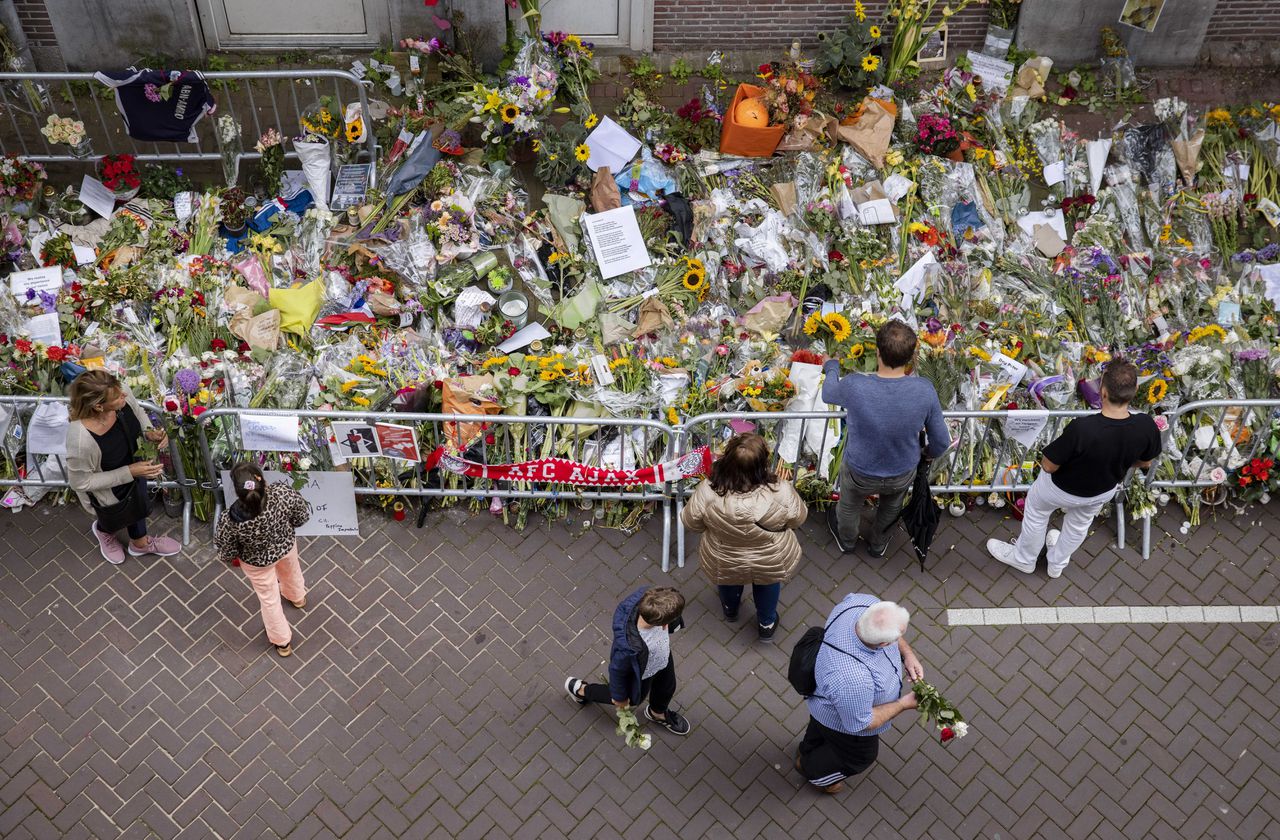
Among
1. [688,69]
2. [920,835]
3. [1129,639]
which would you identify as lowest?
[920,835]

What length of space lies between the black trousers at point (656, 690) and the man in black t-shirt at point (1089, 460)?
2.58 m

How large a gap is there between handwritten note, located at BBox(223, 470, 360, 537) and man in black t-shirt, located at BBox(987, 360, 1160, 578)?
445cm

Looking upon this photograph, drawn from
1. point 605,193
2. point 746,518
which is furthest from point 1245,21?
point 746,518

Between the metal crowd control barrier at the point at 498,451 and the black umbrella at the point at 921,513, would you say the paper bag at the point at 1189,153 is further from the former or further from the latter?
the metal crowd control barrier at the point at 498,451

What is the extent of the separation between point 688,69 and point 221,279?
4429 millimetres

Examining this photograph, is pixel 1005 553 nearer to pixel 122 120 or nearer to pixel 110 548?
pixel 110 548

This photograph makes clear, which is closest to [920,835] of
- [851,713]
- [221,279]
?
[851,713]

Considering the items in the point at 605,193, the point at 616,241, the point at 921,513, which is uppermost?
the point at 605,193

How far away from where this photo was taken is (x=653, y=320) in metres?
8.54

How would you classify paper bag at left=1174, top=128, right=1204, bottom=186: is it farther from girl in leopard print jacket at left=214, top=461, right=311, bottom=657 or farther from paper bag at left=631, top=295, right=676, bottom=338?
girl in leopard print jacket at left=214, top=461, right=311, bottom=657

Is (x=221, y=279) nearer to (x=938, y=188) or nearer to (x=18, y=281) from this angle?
(x=18, y=281)

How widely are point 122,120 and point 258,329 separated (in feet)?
9.96

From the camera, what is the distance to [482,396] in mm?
7863

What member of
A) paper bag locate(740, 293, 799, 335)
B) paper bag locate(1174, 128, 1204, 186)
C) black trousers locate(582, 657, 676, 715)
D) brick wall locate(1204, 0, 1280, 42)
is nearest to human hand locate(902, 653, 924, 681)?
black trousers locate(582, 657, 676, 715)
